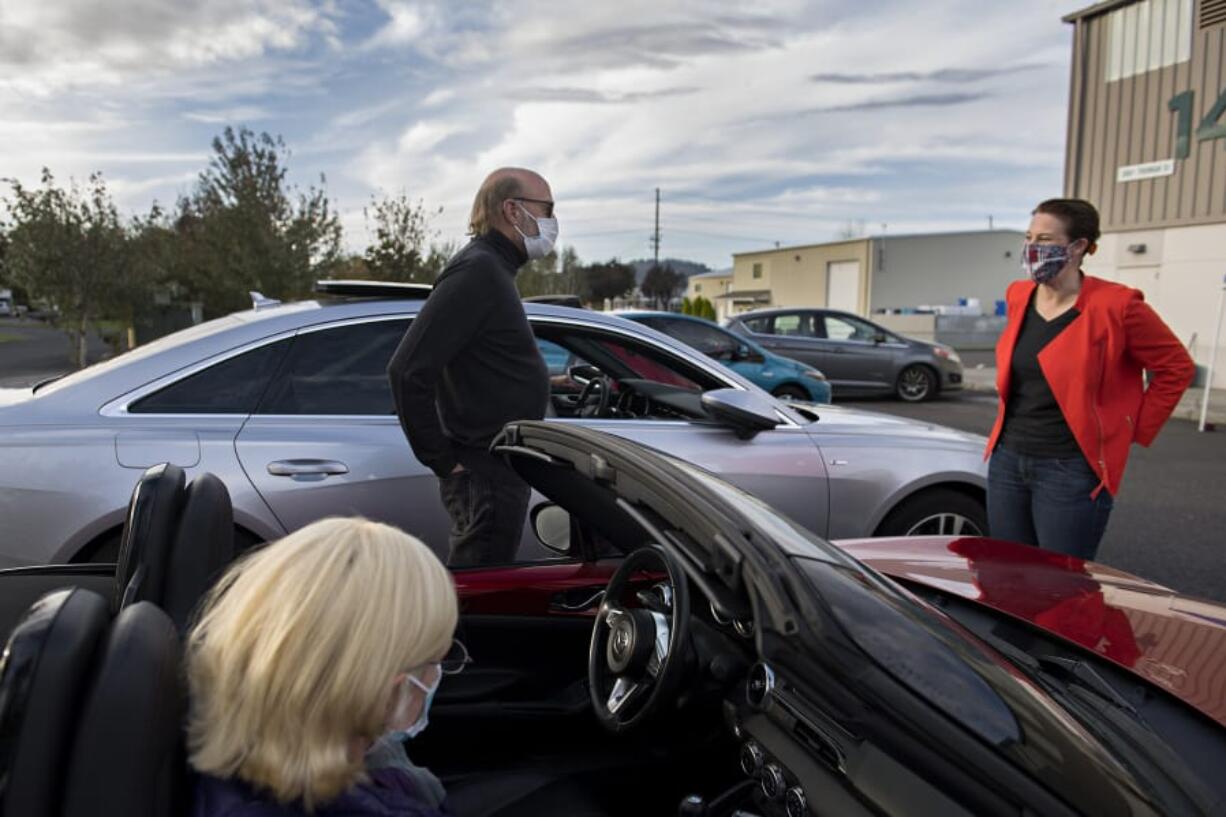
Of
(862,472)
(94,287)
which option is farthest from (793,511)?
(94,287)

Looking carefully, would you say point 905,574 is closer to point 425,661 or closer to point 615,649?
point 615,649

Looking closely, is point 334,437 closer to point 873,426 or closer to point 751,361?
point 873,426

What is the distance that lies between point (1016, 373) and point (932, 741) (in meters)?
2.35

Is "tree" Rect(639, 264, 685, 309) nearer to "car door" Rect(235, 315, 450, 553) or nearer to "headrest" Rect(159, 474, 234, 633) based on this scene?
"car door" Rect(235, 315, 450, 553)

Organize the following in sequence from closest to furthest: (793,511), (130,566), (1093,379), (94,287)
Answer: (130,566), (1093,379), (793,511), (94,287)

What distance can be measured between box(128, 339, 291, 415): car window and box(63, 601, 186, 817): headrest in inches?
86.8

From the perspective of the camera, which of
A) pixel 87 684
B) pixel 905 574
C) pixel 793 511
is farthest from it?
pixel 793 511

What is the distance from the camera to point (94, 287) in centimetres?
1630

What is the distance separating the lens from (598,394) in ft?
14.6

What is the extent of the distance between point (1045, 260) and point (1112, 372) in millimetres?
460

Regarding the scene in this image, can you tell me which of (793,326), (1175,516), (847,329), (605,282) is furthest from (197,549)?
(605,282)

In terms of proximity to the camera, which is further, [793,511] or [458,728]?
[793,511]

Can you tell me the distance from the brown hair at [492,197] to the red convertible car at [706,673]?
3.22ft

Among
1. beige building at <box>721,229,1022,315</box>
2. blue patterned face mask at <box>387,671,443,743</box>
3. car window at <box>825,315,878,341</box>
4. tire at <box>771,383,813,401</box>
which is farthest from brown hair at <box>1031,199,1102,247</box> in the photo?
beige building at <box>721,229,1022,315</box>
